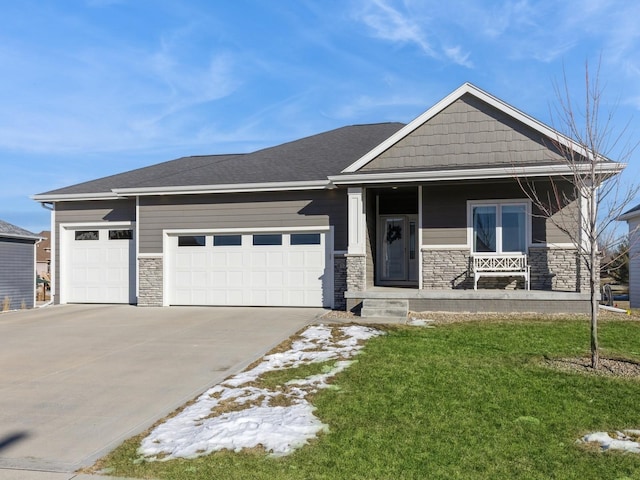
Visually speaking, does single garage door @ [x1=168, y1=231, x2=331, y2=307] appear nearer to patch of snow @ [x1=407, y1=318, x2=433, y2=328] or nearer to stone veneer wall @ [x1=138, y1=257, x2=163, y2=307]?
stone veneer wall @ [x1=138, y1=257, x2=163, y2=307]

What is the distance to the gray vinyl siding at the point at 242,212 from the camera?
13.3 m

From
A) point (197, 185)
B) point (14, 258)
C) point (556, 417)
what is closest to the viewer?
point (556, 417)

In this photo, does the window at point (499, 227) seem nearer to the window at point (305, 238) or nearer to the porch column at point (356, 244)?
the porch column at point (356, 244)

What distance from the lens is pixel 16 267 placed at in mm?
15680

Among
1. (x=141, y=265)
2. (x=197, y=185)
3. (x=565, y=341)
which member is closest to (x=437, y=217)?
(x=565, y=341)

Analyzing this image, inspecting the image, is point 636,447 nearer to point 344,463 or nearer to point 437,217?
point 344,463

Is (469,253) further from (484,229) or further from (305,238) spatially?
(305,238)

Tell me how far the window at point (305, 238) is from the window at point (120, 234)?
201 inches

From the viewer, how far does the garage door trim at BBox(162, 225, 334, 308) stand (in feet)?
43.7

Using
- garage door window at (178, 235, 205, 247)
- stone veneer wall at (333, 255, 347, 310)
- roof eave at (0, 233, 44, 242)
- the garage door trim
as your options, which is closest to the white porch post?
stone veneer wall at (333, 255, 347, 310)

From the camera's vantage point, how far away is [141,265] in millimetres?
14383

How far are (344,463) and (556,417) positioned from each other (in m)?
2.28

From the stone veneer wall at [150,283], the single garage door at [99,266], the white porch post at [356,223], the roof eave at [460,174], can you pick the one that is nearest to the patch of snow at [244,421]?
the white porch post at [356,223]

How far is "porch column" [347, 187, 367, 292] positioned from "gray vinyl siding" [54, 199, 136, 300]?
6.80m
